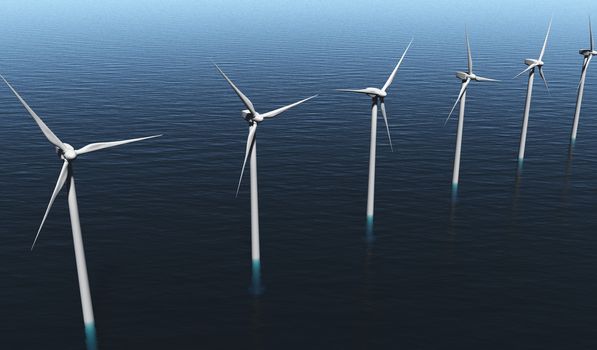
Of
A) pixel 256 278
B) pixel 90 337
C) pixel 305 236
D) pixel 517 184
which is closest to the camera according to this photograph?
pixel 90 337

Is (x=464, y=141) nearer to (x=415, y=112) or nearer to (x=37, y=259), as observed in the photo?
(x=415, y=112)

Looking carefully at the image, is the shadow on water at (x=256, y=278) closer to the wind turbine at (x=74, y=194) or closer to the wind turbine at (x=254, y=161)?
the wind turbine at (x=254, y=161)

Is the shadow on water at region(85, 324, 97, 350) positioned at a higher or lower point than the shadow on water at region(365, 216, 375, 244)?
lower

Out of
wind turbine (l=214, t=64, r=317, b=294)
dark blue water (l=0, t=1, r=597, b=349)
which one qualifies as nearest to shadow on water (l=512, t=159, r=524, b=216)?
dark blue water (l=0, t=1, r=597, b=349)

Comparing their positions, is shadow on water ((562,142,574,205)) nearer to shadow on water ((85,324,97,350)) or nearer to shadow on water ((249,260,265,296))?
shadow on water ((249,260,265,296))

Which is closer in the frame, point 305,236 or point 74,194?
point 74,194

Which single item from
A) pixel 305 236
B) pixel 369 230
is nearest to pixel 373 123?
pixel 369 230

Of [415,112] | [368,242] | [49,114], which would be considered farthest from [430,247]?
[49,114]

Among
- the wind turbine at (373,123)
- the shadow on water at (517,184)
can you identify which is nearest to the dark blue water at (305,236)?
the shadow on water at (517,184)

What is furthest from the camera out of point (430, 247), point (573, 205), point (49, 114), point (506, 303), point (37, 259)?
point (49, 114)

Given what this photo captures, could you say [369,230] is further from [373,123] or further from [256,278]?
[256,278]

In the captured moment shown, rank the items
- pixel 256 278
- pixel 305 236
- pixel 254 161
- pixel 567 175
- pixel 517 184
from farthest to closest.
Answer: pixel 567 175, pixel 517 184, pixel 305 236, pixel 256 278, pixel 254 161
